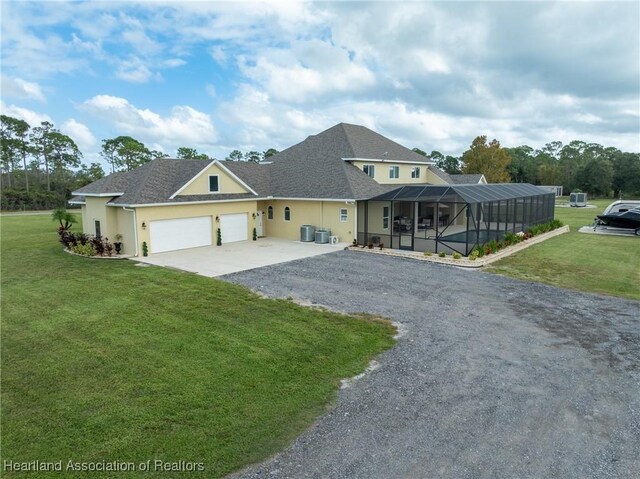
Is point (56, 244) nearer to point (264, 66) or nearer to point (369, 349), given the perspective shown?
point (264, 66)

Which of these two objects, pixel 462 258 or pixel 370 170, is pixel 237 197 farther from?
pixel 462 258

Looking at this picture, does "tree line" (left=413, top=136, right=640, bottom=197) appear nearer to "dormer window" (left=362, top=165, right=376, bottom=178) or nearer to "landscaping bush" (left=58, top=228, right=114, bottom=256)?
"dormer window" (left=362, top=165, right=376, bottom=178)

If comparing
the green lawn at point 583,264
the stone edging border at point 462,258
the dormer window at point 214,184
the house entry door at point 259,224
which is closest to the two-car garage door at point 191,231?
the house entry door at point 259,224

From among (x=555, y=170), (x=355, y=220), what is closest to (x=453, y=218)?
(x=355, y=220)

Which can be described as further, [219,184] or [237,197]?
[237,197]

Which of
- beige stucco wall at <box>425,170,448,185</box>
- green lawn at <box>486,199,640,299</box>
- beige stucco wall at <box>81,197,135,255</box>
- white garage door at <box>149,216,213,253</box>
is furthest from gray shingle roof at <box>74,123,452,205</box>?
green lawn at <box>486,199,640,299</box>
